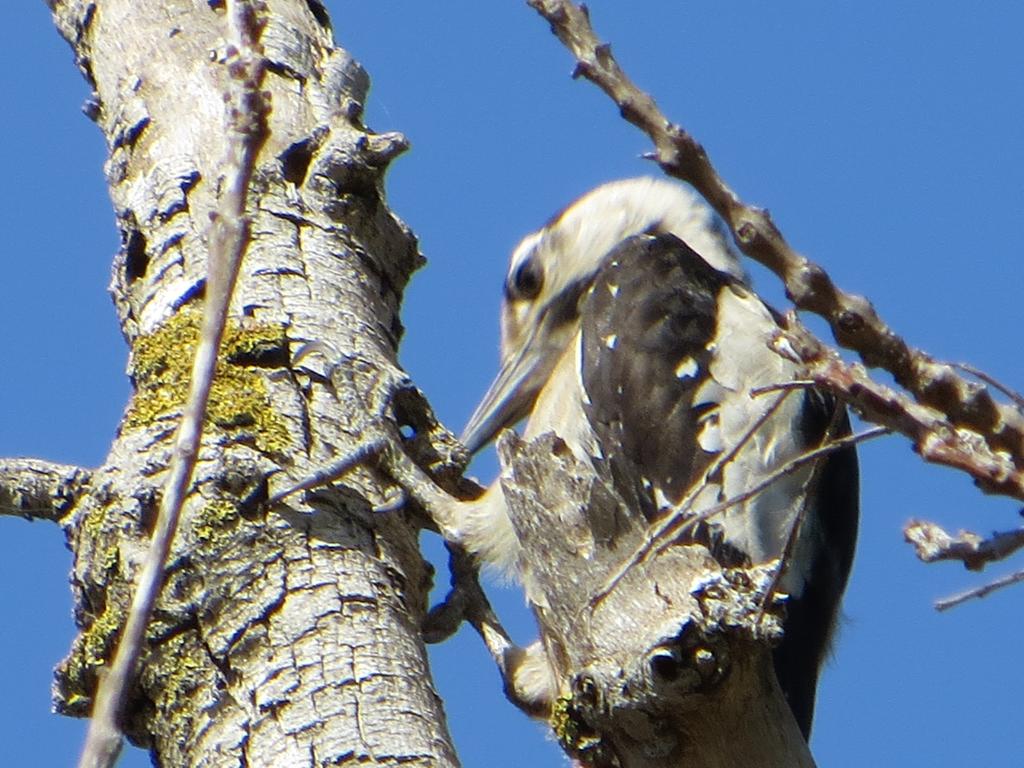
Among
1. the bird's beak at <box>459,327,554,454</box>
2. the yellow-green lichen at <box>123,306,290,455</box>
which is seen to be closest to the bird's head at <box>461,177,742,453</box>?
the bird's beak at <box>459,327,554,454</box>

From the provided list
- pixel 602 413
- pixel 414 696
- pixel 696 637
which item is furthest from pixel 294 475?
A: pixel 602 413

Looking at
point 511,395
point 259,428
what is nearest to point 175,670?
point 259,428

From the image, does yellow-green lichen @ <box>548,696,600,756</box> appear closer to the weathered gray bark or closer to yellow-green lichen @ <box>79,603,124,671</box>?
the weathered gray bark

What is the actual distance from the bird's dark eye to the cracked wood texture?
116 cm

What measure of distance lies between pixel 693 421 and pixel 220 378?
1.35 m

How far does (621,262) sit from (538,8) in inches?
102

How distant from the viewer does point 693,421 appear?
403 cm

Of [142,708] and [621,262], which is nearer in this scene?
[142,708]

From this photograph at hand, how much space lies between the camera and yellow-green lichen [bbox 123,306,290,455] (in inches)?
121

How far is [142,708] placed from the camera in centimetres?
276

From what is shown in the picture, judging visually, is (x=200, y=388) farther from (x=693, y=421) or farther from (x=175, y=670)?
(x=693, y=421)

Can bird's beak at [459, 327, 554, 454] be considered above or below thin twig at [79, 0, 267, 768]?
above

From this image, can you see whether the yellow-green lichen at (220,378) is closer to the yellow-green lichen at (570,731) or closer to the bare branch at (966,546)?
the yellow-green lichen at (570,731)

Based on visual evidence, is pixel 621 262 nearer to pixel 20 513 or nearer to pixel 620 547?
pixel 620 547
